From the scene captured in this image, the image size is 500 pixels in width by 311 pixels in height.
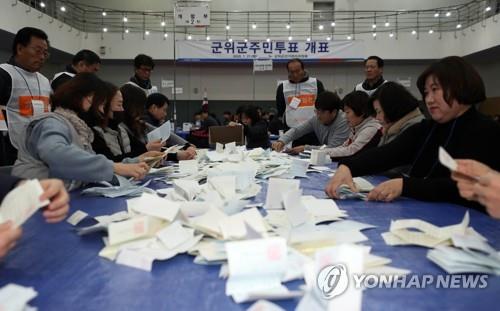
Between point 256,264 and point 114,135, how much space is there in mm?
1623

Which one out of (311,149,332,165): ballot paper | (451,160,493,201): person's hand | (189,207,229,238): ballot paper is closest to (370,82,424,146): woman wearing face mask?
(311,149,332,165): ballot paper

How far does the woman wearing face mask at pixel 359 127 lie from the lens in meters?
2.34

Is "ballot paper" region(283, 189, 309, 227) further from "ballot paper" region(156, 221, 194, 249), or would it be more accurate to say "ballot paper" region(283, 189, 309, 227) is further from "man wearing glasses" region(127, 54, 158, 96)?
"man wearing glasses" region(127, 54, 158, 96)

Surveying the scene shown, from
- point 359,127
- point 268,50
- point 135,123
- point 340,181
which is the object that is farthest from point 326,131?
point 268,50

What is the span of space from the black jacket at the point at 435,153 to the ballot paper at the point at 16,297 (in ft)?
3.41

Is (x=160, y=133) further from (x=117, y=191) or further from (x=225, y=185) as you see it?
(x=225, y=185)

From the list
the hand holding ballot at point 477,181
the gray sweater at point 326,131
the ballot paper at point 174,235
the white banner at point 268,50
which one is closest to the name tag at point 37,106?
the gray sweater at point 326,131

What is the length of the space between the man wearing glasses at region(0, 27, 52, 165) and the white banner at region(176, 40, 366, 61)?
6.19 metres

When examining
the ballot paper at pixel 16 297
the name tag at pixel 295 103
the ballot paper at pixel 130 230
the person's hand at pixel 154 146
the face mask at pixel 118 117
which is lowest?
the ballot paper at pixel 16 297

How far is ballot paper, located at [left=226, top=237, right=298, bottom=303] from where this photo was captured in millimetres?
573

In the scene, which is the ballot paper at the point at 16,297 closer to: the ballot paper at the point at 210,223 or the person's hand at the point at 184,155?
the ballot paper at the point at 210,223

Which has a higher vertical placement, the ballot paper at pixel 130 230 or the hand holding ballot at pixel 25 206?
the hand holding ballot at pixel 25 206

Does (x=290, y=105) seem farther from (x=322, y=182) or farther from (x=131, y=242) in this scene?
(x=131, y=242)

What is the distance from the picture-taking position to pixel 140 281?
611 mm
